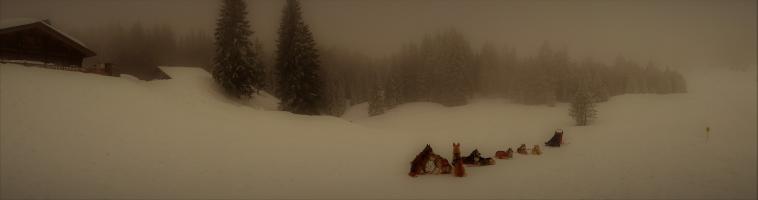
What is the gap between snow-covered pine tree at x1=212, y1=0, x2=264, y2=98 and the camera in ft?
103

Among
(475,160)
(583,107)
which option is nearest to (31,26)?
(475,160)

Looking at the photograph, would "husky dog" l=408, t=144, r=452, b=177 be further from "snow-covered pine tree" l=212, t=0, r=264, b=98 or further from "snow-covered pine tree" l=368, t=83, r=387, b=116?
"snow-covered pine tree" l=368, t=83, r=387, b=116

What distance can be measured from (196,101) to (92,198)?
14839 mm

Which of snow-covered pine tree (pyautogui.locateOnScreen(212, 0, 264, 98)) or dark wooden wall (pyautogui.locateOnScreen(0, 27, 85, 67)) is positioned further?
snow-covered pine tree (pyautogui.locateOnScreen(212, 0, 264, 98))

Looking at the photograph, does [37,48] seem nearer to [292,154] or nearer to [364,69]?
[292,154]

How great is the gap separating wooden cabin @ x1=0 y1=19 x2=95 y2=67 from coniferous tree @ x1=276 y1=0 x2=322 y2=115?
48.8ft

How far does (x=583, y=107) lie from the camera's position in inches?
1144

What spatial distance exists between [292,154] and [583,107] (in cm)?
2523

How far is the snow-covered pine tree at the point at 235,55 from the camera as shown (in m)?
31.4

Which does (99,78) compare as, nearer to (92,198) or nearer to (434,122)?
(92,198)

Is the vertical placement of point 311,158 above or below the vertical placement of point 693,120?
below

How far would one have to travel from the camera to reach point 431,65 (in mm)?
54062

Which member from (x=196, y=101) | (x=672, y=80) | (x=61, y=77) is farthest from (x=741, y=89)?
(x=61, y=77)

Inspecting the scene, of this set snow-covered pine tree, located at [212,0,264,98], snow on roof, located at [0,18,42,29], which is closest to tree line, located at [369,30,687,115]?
snow-covered pine tree, located at [212,0,264,98]
